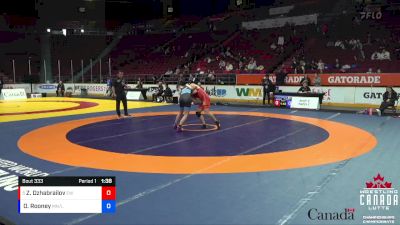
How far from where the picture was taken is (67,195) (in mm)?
4727

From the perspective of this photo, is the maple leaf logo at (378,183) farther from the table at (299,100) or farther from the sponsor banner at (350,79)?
the sponsor banner at (350,79)

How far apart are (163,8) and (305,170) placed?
40397mm

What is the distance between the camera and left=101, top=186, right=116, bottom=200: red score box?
15.8 feet

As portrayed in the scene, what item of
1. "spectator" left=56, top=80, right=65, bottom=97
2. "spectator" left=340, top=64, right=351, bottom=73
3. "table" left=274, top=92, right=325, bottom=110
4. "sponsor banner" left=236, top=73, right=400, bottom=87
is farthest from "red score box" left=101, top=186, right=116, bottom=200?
"spectator" left=56, top=80, right=65, bottom=97

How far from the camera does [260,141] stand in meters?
10.2

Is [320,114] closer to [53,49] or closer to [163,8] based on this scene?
[163,8]

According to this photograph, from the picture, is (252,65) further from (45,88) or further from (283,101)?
(45,88)

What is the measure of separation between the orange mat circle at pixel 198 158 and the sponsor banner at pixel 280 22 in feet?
81.0

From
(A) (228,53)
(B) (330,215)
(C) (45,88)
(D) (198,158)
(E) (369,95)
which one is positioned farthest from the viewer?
(C) (45,88)

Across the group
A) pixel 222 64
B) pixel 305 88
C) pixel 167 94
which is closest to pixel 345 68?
pixel 305 88

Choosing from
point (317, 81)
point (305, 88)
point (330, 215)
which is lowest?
point (330, 215)

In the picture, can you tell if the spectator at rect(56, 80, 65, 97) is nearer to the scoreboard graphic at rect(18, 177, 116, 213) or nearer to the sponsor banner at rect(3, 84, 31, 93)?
the sponsor banner at rect(3, 84, 31, 93)

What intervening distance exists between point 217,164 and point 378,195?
3052 millimetres

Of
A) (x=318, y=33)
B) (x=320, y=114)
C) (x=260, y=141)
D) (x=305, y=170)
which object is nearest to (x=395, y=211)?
(x=305, y=170)
